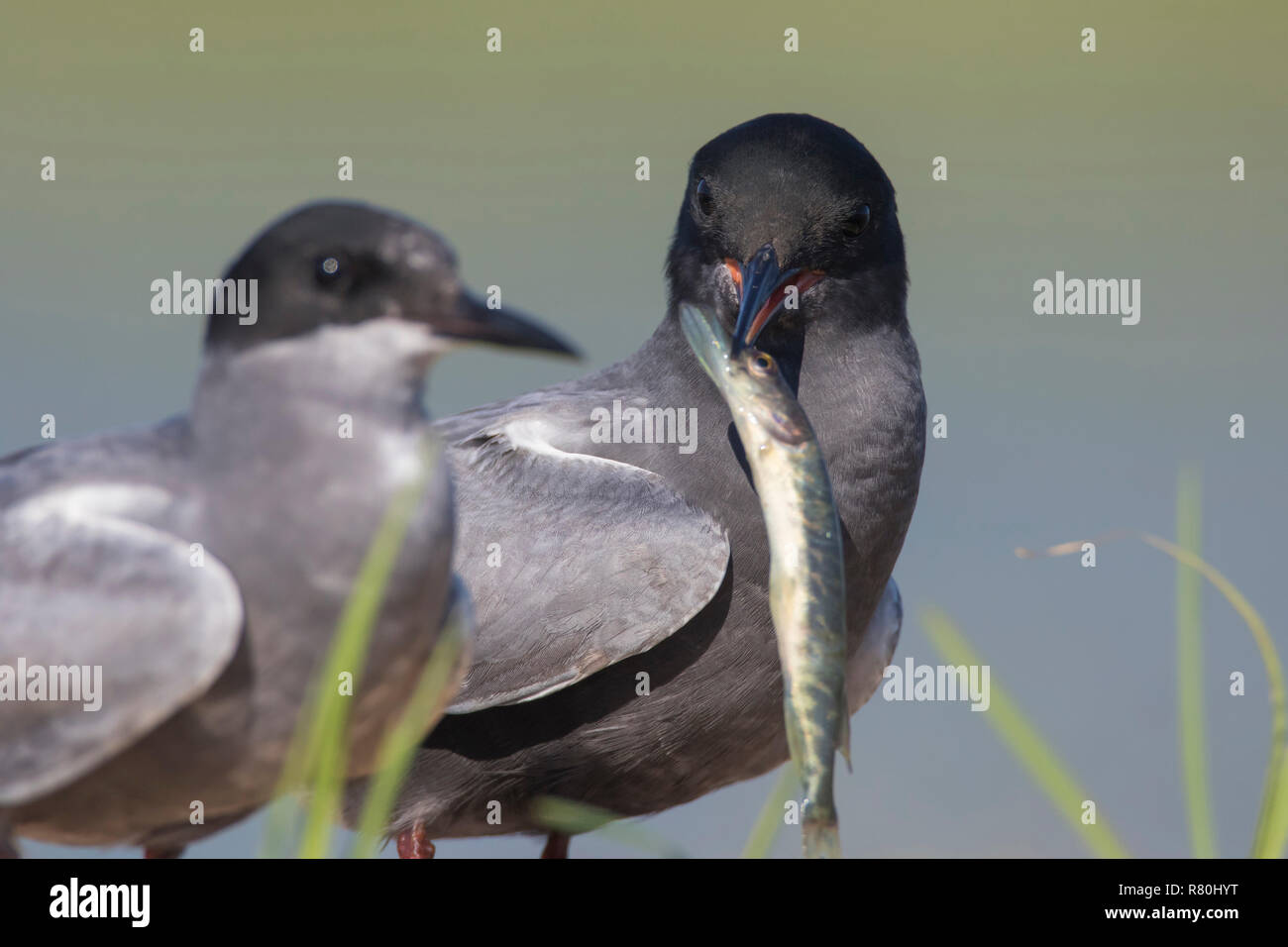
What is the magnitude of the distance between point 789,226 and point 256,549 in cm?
194

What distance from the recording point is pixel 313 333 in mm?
2004

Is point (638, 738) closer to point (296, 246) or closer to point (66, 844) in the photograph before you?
point (66, 844)

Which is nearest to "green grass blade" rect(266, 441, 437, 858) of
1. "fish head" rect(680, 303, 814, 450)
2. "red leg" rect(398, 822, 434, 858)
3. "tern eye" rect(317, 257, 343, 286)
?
"tern eye" rect(317, 257, 343, 286)

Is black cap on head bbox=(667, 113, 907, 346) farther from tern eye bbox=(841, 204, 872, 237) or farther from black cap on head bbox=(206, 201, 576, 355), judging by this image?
black cap on head bbox=(206, 201, 576, 355)

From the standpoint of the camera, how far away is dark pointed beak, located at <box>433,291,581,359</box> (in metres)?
1.91

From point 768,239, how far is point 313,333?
1.77 m

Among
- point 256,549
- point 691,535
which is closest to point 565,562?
point 691,535

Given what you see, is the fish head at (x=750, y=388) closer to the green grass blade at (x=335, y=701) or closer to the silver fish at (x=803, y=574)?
the silver fish at (x=803, y=574)

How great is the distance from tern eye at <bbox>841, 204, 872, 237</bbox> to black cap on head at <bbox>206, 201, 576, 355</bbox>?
6.13 feet

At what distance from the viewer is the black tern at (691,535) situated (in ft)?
11.7

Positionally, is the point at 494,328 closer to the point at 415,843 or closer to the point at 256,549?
the point at 256,549
